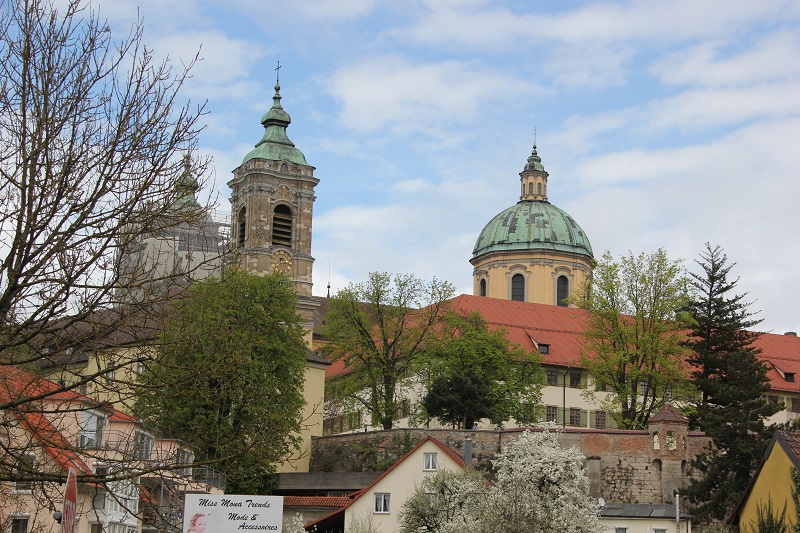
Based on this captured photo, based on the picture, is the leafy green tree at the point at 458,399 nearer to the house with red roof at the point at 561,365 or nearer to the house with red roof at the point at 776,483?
the house with red roof at the point at 561,365

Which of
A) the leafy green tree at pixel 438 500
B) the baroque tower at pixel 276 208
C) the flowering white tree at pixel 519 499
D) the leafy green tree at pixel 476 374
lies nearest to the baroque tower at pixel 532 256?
the baroque tower at pixel 276 208

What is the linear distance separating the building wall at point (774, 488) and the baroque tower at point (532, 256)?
5514 cm

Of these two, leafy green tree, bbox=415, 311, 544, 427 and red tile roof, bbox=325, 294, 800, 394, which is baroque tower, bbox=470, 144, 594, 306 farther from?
leafy green tree, bbox=415, 311, 544, 427

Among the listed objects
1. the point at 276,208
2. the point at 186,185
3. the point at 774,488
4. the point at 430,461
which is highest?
the point at 276,208

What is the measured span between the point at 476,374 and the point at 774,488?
94.0 feet

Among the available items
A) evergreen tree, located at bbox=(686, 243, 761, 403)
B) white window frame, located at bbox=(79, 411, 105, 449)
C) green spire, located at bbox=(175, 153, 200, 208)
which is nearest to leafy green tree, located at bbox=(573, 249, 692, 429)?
evergreen tree, located at bbox=(686, 243, 761, 403)

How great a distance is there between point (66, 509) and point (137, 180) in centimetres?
648

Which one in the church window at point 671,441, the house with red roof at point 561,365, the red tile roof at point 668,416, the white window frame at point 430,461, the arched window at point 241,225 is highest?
the arched window at point 241,225

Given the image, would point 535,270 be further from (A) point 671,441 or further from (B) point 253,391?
(B) point 253,391

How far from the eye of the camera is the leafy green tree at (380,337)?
61406 millimetres

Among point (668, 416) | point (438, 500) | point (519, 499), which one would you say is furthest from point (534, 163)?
point (519, 499)

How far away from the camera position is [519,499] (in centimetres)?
3164

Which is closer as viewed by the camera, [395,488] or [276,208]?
[395,488]

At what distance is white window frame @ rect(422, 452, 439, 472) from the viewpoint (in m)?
46.1
